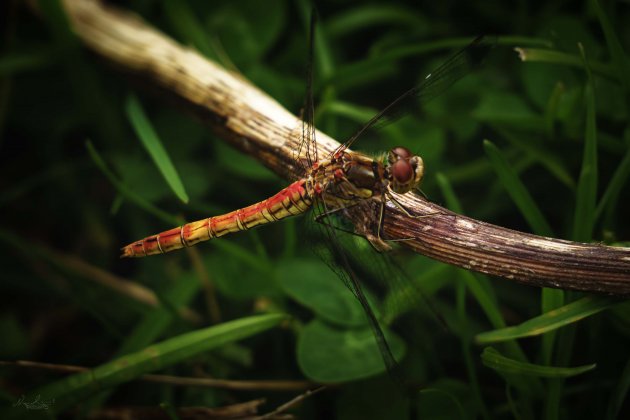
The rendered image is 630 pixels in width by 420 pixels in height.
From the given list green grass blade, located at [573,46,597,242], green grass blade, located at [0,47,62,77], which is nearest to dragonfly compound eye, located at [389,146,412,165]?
green grass blade, located at [573,46,597,242]

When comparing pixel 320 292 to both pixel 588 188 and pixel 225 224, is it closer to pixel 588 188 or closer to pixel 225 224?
pixel 225 224

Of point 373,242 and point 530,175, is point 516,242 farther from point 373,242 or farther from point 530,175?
point 530,175

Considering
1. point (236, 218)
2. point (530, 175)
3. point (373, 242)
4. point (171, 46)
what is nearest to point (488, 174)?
point (530, 175)

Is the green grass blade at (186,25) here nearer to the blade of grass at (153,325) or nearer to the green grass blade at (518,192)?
the blade of grass at (153,325)

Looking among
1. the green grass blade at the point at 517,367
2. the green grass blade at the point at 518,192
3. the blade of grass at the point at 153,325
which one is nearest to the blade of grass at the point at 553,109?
the green grass blade at the point at 518,192

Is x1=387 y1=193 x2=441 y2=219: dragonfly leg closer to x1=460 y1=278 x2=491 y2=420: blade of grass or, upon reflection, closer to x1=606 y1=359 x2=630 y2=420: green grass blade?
x1=460 y1=278 x2=491 y2=420: blade of grass

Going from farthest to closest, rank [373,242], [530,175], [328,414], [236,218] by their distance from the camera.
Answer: [530,175] → [328,414] → [236,218] → [373,242]

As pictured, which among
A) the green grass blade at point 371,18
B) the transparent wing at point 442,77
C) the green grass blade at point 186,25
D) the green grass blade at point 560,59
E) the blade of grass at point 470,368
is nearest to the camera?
the blade of grass at point 470,368

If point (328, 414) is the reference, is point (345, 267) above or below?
above
